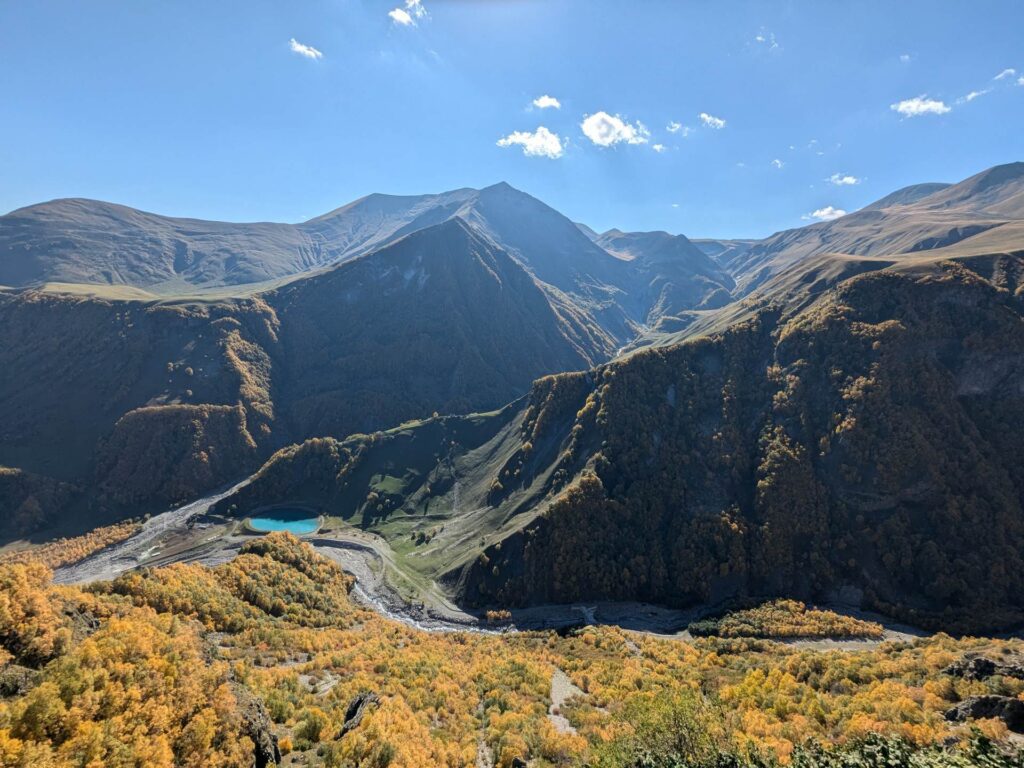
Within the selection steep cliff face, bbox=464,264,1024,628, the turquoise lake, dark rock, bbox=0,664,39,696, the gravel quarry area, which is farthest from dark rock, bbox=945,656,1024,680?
the turquoise lake

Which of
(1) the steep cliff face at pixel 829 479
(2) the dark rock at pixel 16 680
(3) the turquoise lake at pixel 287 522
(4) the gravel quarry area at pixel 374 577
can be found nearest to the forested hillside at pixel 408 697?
(2) the dark rock at pixel 16 680

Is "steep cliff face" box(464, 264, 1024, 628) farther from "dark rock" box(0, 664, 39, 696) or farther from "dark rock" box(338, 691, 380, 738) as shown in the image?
"dark rock" box(0, 664, 39, 696)

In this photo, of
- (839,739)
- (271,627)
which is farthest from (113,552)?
(839,739)

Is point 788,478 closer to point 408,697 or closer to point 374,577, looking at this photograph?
point 408,697

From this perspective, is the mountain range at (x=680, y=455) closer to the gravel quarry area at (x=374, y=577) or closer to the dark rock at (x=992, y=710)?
the gravel quarry area at (x=374, y=577)

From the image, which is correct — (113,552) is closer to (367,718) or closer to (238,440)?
(238,440)

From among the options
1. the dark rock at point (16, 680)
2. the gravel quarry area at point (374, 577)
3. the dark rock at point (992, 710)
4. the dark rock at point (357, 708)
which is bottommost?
the gravel quarry area at point (374, 577)
